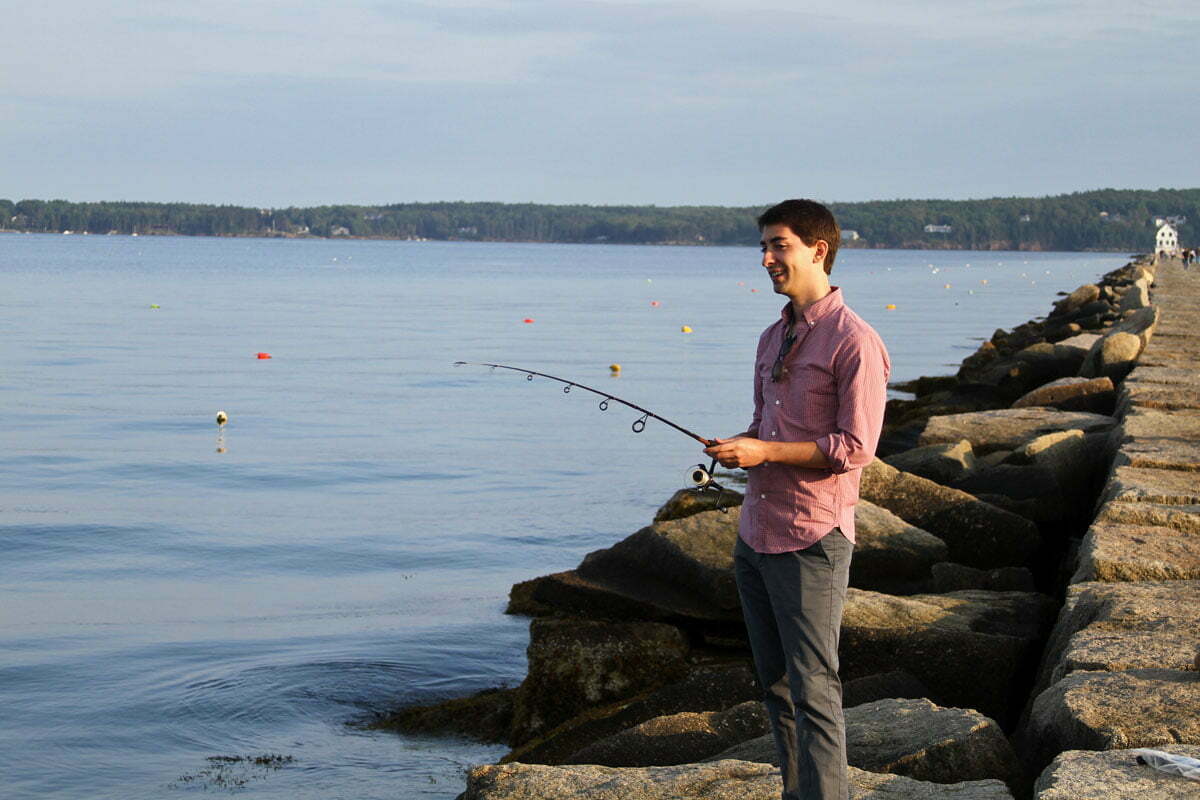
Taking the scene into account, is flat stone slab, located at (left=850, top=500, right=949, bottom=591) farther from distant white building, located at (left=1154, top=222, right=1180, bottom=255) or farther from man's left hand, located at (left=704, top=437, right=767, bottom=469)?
distant white building, located at (left=1154, top=222, right=1180, bottom=255)

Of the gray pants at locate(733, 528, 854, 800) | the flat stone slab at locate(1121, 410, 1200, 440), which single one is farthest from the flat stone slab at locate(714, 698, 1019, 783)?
the flat stone slab at locate(1121, 410, 1200, 440)

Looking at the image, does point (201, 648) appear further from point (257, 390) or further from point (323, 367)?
point (323, 367)

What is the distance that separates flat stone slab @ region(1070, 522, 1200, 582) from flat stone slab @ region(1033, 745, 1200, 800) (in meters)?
2.30

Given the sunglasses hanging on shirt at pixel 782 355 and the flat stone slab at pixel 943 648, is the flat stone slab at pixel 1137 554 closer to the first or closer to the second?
the flat stone slab at pixel 943 648

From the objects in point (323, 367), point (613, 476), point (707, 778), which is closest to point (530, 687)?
point (707, 778)

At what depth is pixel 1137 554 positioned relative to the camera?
253 inches

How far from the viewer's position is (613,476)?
1700cm

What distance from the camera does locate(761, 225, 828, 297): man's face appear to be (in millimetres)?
3748

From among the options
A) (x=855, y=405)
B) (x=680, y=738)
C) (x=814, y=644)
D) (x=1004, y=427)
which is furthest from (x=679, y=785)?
(x=1004, y=427)

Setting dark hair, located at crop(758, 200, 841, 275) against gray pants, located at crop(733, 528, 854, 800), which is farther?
dark hair, located at crop(758, 200, 841, 275)

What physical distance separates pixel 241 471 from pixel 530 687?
1019 centimetres

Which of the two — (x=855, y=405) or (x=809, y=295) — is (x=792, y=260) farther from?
(x=855, y=405)

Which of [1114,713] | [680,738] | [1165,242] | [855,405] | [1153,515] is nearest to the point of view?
[855,405]

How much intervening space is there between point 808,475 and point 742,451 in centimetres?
19
